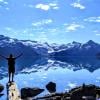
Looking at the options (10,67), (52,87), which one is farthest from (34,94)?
(10,67)

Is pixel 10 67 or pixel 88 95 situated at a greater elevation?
pixel 10 67

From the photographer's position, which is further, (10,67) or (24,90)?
(24,90)

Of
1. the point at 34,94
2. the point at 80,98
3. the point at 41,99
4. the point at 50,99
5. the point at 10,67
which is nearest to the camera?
the point at 80,98

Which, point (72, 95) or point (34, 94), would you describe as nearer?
point (72, 95)

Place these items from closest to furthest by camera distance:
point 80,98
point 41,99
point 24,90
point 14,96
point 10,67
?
point 80,98 < point 14,96 < point 41,99 < point 10,67 < point 24,90

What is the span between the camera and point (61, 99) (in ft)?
86.1

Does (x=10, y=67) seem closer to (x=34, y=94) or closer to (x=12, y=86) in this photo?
(x=12, y=86)

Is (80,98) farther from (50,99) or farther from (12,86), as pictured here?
(12,86)

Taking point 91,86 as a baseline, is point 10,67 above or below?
above

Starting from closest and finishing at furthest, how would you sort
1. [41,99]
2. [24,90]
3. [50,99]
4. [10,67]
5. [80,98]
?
[80,98]
[50,99]
[41,99]
[10,67]
[24,90]

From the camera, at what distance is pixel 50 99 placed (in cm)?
2942

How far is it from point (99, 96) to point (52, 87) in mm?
13899

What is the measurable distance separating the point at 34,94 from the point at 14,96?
1548 cm

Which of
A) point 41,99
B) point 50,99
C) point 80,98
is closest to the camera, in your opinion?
point 80,98
